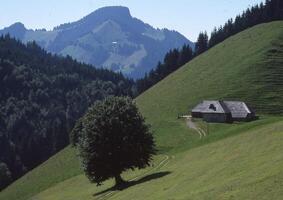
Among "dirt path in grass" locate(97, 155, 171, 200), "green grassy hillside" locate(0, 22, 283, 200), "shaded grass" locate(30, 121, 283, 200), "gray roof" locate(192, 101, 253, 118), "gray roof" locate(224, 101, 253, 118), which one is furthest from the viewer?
"gray roof" locate(192, 101, 253, 118)

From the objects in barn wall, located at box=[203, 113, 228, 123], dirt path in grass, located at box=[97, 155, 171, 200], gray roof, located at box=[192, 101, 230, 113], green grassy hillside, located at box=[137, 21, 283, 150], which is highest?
green grassy hillside, located at box=[137, 21, 283, 150]

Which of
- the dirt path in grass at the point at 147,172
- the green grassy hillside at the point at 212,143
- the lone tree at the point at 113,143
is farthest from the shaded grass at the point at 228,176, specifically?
the lone tree at the point at 113,143

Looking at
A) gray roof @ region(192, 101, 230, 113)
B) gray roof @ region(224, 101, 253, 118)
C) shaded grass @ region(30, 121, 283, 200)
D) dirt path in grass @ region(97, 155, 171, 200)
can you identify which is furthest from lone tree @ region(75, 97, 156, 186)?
gray roof @ region(224, 101, 253, 118)

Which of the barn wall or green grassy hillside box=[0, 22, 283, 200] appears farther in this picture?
the barn wall

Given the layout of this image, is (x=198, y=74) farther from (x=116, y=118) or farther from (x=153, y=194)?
(x=153, y=194)

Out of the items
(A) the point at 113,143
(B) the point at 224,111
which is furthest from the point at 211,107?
(A) the point at 113,143

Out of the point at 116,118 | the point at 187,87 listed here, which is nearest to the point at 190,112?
the point at 187,87

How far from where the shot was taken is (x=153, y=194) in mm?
52219

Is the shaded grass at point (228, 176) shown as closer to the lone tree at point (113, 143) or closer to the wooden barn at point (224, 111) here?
the lone tree at point (113, 143)

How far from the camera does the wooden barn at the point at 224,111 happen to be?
404ft

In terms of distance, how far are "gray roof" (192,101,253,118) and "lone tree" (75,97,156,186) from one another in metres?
52.8

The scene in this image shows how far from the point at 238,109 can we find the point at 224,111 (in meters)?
3.46

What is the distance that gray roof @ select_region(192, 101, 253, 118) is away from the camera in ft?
406

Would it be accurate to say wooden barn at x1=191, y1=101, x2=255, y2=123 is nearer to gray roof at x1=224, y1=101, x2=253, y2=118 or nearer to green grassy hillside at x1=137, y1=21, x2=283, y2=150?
gray roof at x1=224, y1=101, x2=253, y2=118
